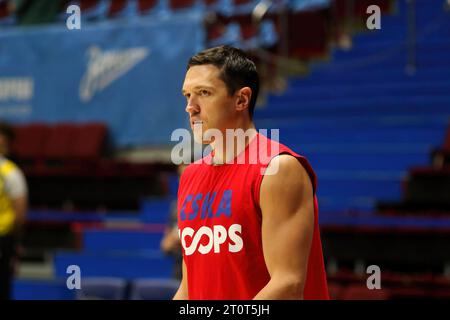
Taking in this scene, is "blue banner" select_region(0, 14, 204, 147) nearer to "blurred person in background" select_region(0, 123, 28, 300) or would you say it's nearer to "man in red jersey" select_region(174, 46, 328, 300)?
"blurred person in background" select_region(0, 123, 28, 300)

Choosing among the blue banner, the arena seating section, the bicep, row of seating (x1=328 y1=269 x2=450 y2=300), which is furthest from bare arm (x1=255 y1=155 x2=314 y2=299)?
the blue banner

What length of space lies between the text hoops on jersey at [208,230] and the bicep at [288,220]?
0.31 feet

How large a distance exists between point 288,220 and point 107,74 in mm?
8184

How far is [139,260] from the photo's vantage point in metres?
6.24

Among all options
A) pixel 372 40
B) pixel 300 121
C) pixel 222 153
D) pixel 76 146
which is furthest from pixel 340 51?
pixel 222 153

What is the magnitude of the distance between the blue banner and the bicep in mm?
7218

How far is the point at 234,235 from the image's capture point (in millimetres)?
1809

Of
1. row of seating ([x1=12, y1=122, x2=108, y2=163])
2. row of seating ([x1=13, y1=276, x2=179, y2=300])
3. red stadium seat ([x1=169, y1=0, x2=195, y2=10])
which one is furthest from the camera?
red stadium seat ([x1=169, y1=0, x2=195, y2=10])

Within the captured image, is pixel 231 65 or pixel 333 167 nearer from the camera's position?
pixel 231 65

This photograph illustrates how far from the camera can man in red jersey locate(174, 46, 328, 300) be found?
1719 millimetres

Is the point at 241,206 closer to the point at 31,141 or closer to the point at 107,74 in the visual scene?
the point at 107,74

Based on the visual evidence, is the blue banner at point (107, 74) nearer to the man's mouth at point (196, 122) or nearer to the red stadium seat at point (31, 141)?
the red stadium seat at point (31, 141)

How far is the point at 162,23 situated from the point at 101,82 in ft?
3.48

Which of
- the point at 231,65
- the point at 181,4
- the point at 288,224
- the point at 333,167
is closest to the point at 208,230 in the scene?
the point at 288,224
